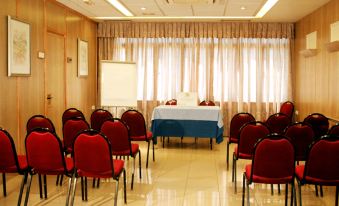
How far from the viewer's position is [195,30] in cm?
1025

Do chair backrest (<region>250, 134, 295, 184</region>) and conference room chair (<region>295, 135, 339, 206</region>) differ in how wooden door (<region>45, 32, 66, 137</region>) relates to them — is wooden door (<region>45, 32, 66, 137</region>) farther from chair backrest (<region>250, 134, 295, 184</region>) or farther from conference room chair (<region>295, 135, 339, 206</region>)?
conference room chair (<region>295, 135, 339, 206</region>)

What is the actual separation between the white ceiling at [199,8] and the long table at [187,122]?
83.1 inches

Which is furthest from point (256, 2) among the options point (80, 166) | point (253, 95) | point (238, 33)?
point (80, 166)

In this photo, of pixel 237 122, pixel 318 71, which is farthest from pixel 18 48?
pixel 318 71

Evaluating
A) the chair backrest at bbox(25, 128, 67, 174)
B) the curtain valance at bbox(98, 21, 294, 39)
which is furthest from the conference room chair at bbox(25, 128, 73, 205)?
the curtain valance at bbox(98, 21, 294, 39)

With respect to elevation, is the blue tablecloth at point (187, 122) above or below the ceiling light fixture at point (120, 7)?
below

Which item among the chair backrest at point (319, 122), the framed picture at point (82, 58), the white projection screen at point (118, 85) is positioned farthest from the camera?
the framed picture at point (82, 58)

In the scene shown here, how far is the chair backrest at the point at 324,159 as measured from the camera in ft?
12.2

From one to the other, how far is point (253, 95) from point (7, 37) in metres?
6.50

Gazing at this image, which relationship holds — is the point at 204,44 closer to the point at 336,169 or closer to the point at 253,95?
the point at 253,95

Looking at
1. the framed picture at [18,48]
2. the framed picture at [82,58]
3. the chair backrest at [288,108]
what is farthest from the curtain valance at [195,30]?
the framed picture at [18,48]

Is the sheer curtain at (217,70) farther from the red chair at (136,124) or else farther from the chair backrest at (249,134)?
the chair backrest at (249,134)

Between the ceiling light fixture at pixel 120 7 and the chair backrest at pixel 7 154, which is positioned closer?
the chair backrest at pixel 7 154

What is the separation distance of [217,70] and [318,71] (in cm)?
294
